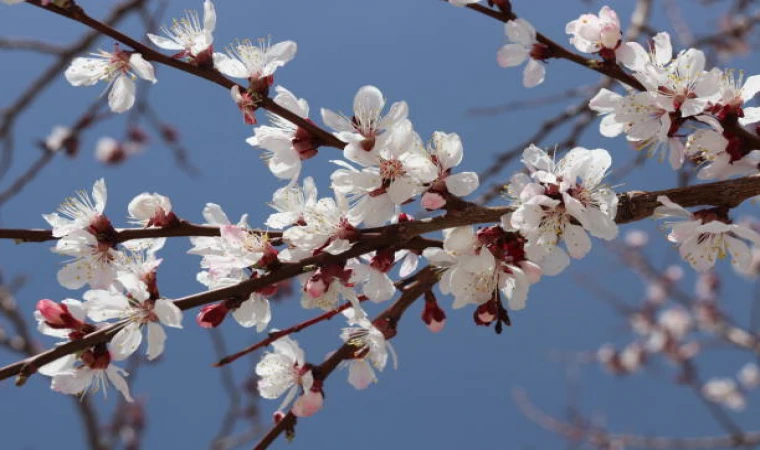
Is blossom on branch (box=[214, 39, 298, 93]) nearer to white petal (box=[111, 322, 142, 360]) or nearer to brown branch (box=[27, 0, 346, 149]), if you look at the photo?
brown branch (box=[27, 0, 346, 149])

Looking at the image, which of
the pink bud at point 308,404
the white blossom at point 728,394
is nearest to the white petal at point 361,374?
the pink bud at point 308,404

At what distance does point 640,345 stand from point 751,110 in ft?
20.8

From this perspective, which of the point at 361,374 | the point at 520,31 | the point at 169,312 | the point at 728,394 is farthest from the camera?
the point at 728,394

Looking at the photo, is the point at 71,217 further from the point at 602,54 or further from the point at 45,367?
the point at 602,54

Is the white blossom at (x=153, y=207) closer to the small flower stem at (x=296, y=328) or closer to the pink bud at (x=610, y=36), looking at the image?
the small flower stem at (x=296, y=328)

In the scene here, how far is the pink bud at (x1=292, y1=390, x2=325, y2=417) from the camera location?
4.13 ft

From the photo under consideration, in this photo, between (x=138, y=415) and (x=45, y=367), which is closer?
(x=45, y=367)

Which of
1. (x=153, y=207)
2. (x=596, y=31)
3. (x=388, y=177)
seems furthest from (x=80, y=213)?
(x=596, y=31)

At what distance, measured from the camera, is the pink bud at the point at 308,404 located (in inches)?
49.6

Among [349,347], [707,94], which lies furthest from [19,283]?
[707,94]

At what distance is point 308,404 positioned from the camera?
1261 mm

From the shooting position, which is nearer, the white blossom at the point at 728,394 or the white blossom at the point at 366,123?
the white blossom at the point at 366,123

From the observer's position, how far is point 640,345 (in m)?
7.07

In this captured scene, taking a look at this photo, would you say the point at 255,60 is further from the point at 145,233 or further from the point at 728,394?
the point at 728,394
